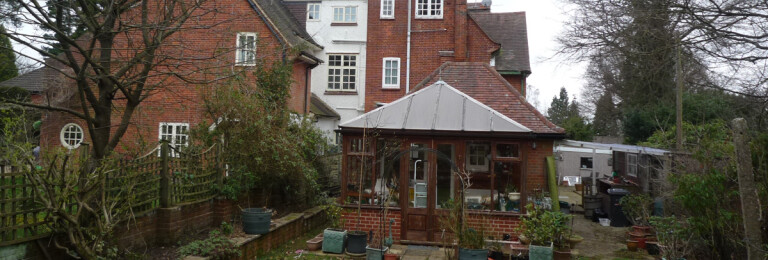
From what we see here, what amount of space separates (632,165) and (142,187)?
46.6 feet

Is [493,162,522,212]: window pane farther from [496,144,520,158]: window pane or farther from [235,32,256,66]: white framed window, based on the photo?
[235,32,256,66]: white framed window

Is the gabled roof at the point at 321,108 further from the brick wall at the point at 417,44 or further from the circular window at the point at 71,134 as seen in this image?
the circular window at the point at 71,134

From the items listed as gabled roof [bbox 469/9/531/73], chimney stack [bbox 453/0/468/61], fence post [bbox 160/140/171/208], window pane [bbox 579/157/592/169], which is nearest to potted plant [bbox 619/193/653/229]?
gabled roof [bbox 469/9/531/73]

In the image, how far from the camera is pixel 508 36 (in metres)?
22.5

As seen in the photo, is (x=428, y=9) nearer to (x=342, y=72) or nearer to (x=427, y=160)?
(x=342, y=72)

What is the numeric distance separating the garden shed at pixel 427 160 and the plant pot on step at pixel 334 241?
684mm

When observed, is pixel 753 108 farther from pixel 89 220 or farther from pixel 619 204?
pixel 89 220

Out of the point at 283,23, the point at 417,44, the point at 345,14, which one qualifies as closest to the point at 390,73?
the point at 417,44

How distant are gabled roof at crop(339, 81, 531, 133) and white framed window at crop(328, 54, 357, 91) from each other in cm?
1037

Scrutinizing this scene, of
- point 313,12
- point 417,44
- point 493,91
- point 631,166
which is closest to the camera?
point 493,91

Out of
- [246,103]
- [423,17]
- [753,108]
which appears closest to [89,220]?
[246,103]

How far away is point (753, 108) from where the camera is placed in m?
9.87

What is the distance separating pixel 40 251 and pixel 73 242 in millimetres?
422

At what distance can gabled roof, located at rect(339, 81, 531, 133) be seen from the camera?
9773mm
